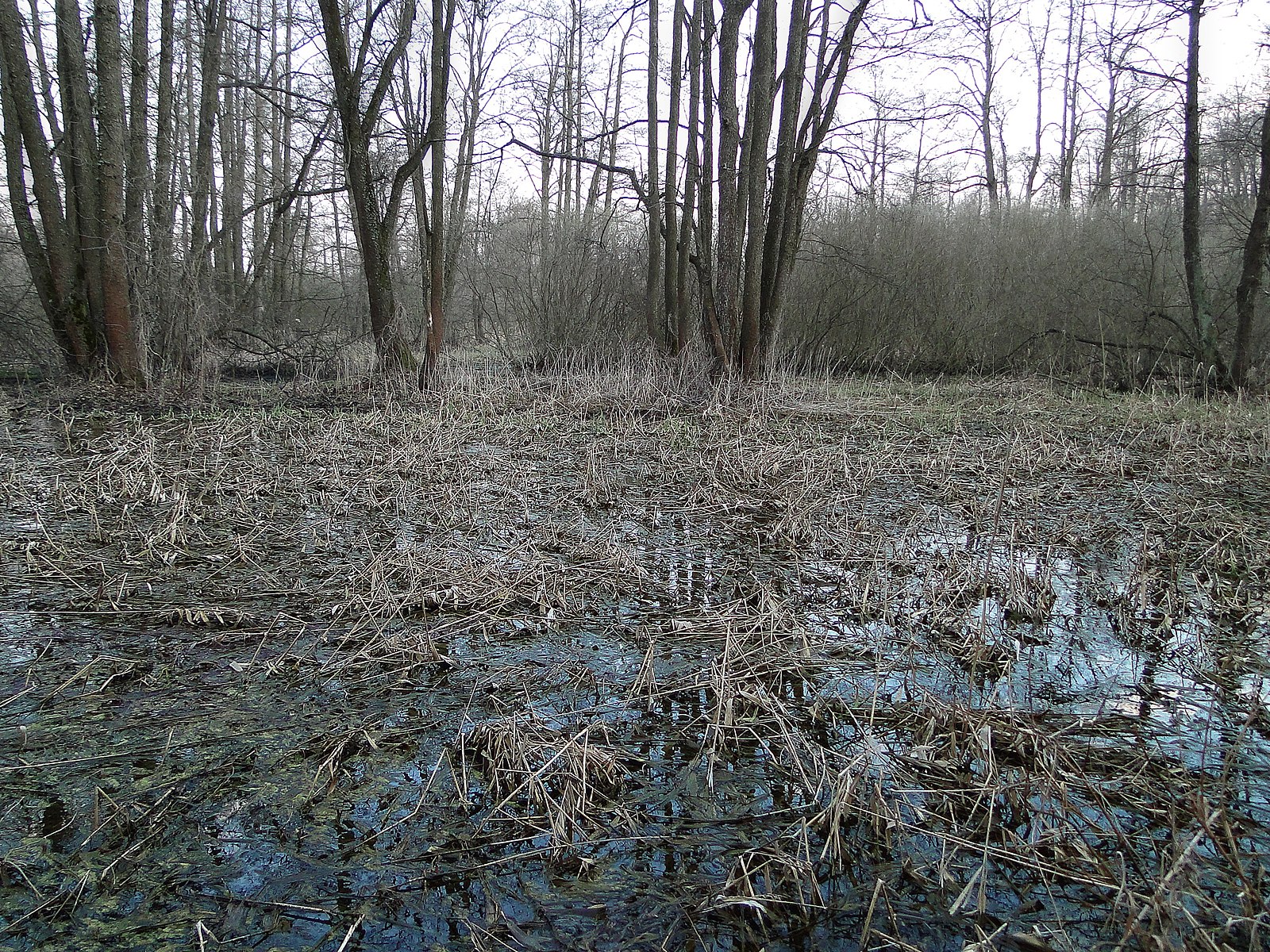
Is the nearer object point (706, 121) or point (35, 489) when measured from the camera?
point (35, 489)

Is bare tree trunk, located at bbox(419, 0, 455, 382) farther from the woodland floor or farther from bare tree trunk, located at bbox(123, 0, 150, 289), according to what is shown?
the woodland floor

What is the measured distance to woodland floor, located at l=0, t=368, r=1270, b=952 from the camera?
1688 millimetres

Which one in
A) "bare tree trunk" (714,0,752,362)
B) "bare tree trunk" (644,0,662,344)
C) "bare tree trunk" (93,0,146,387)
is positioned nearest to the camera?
"bare tree trunk" (93,0,146,387)

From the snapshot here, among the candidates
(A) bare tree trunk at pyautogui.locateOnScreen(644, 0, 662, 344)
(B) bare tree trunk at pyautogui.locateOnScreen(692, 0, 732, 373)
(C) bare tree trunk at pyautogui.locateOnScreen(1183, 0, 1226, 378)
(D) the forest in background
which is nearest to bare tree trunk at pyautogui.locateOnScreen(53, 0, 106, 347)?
(D) the forest in background

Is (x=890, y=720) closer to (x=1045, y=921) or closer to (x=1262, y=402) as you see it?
(x=1045, y=921)

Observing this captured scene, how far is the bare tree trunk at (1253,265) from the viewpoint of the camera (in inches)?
390

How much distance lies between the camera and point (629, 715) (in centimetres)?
252

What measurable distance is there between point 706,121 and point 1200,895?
1206 centimetres

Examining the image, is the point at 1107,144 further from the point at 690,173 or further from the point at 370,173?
the point at 370,173

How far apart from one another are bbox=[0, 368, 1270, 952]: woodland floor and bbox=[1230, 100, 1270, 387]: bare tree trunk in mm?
6037

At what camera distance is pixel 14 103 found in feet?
30.5

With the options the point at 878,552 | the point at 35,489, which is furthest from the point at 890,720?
the point at 35,489

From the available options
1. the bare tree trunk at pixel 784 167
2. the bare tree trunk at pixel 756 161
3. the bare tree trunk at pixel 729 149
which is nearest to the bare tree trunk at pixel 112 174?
the bare tree trunk at pixel 729 149

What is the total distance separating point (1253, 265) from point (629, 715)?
11.4 m
